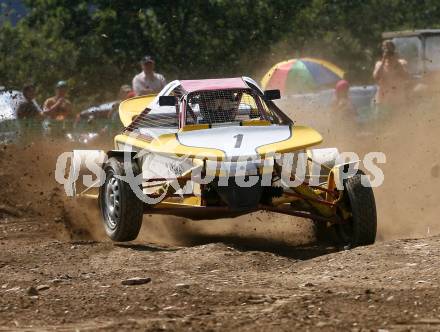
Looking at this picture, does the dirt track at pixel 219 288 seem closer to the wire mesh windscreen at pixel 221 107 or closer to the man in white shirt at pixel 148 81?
the wire mesh windscreen at pixel 221 107

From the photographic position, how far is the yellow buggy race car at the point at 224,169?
9.12 meters

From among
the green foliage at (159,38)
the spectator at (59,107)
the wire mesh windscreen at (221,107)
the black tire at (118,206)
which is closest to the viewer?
the black tire at (118,206)

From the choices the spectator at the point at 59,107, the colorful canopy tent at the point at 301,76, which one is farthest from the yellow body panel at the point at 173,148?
the colorful canopy tent at the point at 301,76

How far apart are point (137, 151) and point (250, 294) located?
3.59 metres

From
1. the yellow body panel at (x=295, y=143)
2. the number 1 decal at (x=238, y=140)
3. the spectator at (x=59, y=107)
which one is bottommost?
the spectator at (x=59, y=107)

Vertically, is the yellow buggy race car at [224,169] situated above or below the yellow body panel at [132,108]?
below

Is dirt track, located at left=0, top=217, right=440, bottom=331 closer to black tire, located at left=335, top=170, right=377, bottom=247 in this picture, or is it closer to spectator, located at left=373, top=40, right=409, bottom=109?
black tire, located at left=335, top=170, right=377, bottom=247

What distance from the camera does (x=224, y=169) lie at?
8.96 meters

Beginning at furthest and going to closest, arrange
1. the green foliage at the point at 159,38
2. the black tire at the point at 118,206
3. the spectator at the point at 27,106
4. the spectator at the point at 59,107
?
the green foliage at the point at 159,38 → the spectator at the point at 59,107 → the spectator at the point at 27,106 → the black tire at the point at 118,206

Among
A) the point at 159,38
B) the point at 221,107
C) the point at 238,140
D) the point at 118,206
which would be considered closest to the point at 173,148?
the point at 238,140

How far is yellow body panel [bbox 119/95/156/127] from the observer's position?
36.6 ft

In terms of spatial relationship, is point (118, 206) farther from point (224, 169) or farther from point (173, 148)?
point (224, 169)

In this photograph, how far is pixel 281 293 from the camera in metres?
6.87

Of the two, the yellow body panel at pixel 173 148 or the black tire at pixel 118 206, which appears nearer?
the yellow body panel at pixel 173 148
